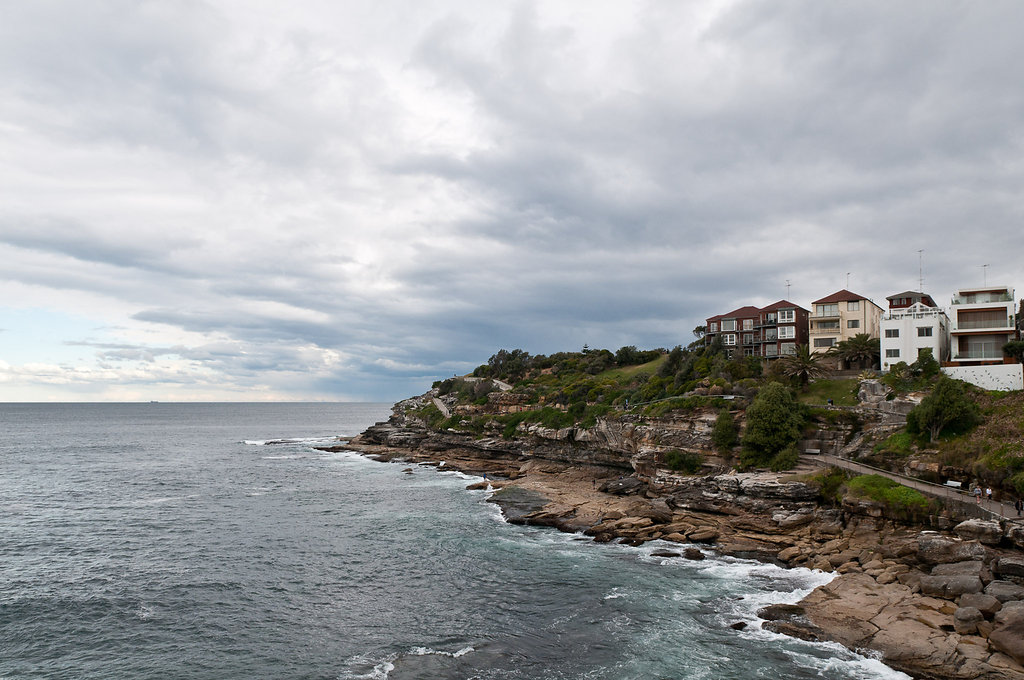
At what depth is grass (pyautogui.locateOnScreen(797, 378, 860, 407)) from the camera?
59.8 meters

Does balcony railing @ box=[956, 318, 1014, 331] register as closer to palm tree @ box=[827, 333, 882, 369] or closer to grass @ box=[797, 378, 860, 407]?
palm tree @ box=[827, 333, 882, 369]

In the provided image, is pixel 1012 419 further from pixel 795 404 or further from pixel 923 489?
pixel 795 404

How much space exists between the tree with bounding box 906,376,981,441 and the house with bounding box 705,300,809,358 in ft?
89.9

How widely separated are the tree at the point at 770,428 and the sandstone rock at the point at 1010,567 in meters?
21.7

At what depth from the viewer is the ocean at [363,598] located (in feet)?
82.3

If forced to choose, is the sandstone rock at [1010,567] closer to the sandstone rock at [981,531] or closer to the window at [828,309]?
the sandstone rock at [981,531]

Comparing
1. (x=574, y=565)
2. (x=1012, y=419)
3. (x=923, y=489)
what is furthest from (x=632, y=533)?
(x=1012, y=419)

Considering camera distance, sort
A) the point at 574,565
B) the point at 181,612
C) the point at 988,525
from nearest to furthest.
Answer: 1. the point at 181,612
2. the point at 988,525
3. the point at 574,565

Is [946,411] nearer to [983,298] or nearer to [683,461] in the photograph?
[683,461]

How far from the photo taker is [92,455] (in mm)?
103812

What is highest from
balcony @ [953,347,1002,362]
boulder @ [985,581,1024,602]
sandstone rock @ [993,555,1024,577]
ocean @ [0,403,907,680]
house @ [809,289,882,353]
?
house @ [809,289,882,353]

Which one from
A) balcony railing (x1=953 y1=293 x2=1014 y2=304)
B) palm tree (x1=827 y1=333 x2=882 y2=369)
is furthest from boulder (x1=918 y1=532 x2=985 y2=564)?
balcony railing (x1=953 y1=293 x2=1014 y2=304)

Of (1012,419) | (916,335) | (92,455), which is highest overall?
(916,335)

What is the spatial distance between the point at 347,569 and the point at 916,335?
206ft
